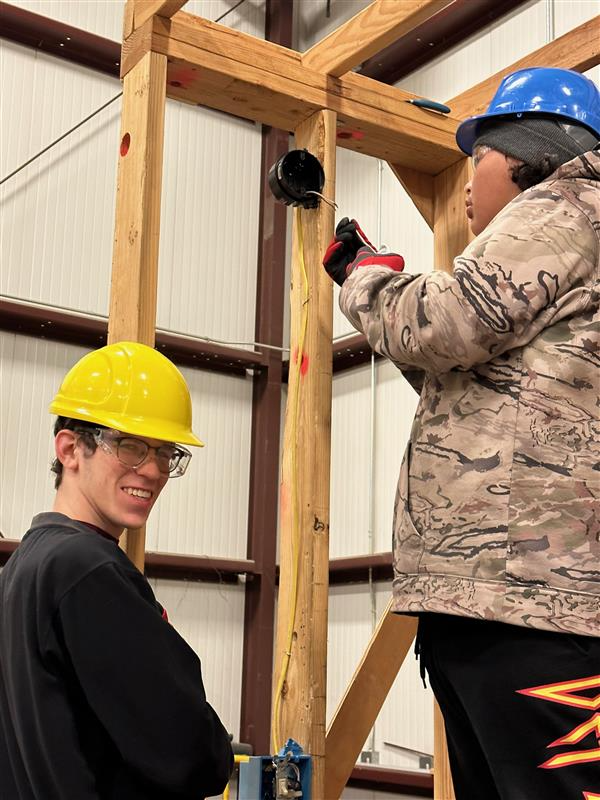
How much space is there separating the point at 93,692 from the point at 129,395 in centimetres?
74

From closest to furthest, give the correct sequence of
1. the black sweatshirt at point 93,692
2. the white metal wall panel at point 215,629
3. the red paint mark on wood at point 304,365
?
the black sweatshirt at point 93,692 → the red paint mark on wood at point 304,365 → the white metal wall panel at point 215,629

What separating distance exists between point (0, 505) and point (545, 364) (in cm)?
700

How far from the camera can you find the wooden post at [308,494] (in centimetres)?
326

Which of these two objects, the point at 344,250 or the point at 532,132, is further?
the point at 344,250

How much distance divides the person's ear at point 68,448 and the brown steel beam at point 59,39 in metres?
7.35

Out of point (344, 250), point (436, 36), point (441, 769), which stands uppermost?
point (436, 36)

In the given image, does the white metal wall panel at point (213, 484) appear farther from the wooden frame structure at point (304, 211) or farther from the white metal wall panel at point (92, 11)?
the wooden frame structure at point (304, 211)

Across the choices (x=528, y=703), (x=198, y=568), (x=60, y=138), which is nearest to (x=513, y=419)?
(x=528, y=703)

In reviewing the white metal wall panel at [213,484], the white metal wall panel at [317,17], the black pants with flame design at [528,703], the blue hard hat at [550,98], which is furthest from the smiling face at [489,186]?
the white metal wall panel at [317,17]

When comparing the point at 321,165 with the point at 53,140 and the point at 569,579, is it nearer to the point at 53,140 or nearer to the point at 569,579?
the point at 569,579

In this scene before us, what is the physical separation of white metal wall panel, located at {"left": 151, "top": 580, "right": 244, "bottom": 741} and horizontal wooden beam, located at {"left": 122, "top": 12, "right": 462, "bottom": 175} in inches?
232

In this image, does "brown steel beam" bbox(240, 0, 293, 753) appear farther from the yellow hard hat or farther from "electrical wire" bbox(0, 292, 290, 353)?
the yellow hard hat

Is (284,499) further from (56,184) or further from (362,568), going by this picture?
(56,184)

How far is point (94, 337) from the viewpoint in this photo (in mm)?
8992
